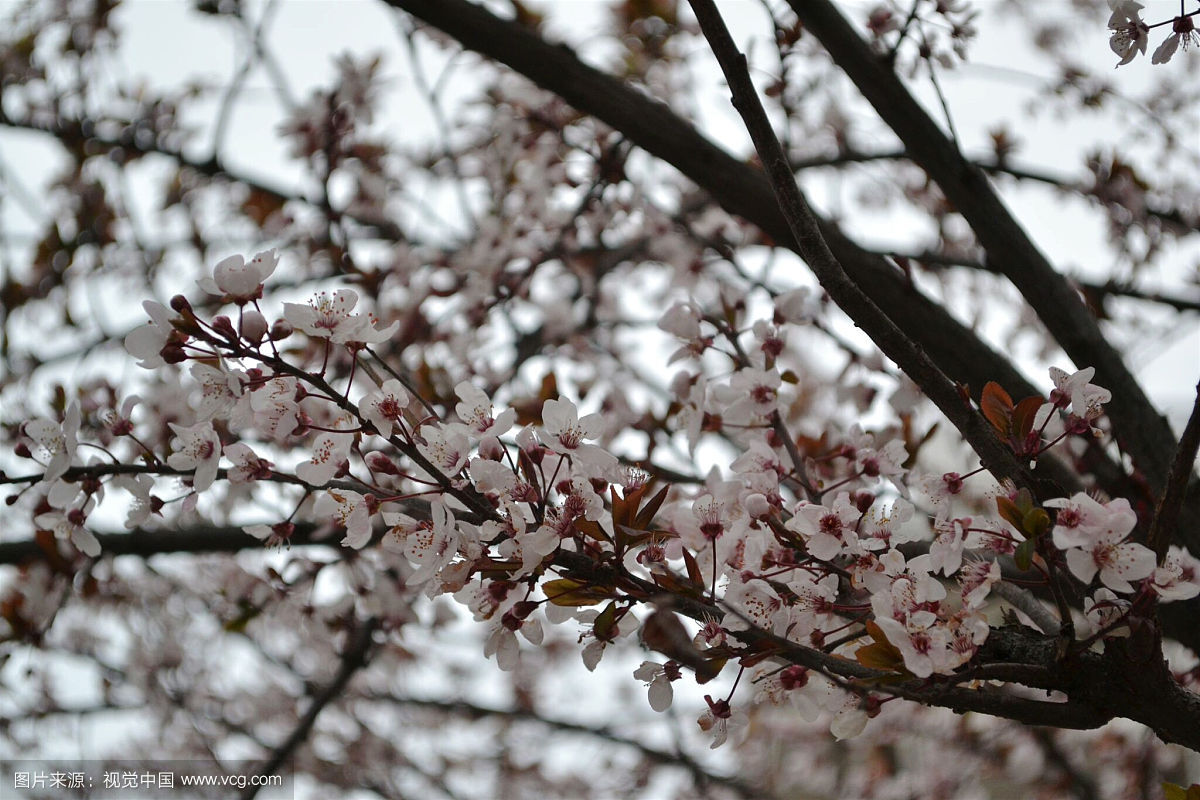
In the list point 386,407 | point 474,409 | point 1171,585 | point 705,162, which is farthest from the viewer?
point 705,162

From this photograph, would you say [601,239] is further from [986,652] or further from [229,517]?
[986,652]

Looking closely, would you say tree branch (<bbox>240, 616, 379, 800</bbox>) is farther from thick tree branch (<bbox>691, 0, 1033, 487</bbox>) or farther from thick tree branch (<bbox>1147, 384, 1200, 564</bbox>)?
thick tree branch (<bbox>1147, 384, 1200, 564</bbox>)

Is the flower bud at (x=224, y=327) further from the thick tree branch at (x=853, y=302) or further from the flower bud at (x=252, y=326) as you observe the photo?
the thick tree branch at (x=853, y=302)

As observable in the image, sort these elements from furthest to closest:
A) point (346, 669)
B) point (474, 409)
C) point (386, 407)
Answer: point (346, 669)
point (474, 409)
point (386, 407)

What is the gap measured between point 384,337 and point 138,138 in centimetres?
261

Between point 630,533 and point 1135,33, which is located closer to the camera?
point 630,533

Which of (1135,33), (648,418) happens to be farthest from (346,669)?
(1135,33)

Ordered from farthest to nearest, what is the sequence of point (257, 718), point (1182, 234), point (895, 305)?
point (257, 718) < point (1182, 234) < point (895, 305)

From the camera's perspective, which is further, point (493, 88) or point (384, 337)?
point (493, 88)

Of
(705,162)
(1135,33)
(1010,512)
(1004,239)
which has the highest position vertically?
(705,162)

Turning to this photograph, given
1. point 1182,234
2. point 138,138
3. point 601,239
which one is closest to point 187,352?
point 601,239

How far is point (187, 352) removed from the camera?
116 cm

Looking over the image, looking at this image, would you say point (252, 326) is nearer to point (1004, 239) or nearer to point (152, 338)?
point (152, 338)

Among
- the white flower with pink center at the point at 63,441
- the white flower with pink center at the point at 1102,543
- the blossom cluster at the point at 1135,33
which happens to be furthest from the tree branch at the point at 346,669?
the blossom cluster at the point at 1135,33
